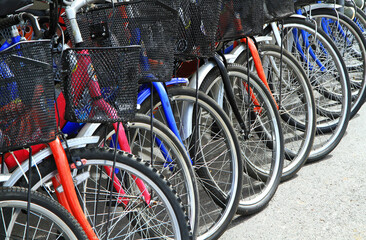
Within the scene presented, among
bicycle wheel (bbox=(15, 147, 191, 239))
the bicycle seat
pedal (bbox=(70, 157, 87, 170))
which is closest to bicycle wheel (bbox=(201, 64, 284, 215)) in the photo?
bicycle wheel (bbox=(15, 147, 191, 239))

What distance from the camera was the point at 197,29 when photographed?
9.73ft

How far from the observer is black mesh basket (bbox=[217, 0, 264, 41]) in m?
3.25

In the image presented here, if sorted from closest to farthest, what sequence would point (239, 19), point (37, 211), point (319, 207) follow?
1. point (37, 211)
2. point (239, 19)
3. point (319, 207)

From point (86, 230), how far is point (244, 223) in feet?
5.05

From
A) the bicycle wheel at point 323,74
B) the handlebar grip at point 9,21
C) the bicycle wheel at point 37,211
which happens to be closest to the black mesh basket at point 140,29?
the handlebar grip at point 9,21

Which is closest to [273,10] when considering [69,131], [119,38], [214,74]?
[214,74]

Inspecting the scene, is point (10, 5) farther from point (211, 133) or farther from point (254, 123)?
point (254, 123)

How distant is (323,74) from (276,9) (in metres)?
1.47

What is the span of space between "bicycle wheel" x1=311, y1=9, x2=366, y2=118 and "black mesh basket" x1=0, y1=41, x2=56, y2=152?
3.63 m

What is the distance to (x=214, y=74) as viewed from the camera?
346 cm

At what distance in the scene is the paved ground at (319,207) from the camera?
3.50m

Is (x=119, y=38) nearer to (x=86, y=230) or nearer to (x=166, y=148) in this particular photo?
(x=166, y=148)

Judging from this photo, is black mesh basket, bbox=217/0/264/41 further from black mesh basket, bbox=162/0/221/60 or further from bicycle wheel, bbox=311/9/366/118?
bicycle wheel, bbox=311/9/366/118

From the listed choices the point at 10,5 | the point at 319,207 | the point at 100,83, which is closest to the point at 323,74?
the point at 319,207
